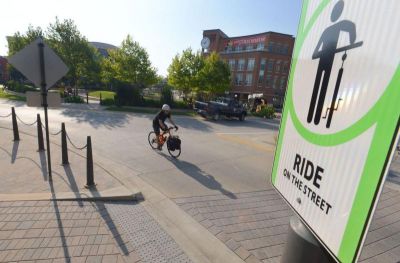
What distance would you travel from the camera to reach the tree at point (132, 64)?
2694 centimetres

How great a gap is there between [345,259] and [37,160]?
7953 millimetres

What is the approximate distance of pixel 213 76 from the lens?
30.4 meters

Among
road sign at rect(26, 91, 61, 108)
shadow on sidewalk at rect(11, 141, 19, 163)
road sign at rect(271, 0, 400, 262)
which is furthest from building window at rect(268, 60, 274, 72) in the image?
road sign at rect(271, 0, 400, 262)

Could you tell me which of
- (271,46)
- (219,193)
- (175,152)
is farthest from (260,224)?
(271,46)

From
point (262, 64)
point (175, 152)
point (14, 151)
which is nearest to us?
point (14, 151)

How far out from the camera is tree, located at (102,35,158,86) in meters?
26.9

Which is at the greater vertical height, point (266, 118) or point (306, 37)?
point (306, 37)

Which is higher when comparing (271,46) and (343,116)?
(271,46)

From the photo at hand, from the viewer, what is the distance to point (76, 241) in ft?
11.7

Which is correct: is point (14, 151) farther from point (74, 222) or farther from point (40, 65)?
point (74, 222)

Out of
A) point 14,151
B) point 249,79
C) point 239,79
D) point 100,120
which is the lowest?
point 100,120

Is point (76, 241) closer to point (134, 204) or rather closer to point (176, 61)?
point (134, 204)

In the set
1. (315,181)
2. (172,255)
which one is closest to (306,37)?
(315,181)

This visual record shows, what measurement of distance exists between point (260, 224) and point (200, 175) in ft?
8.77
